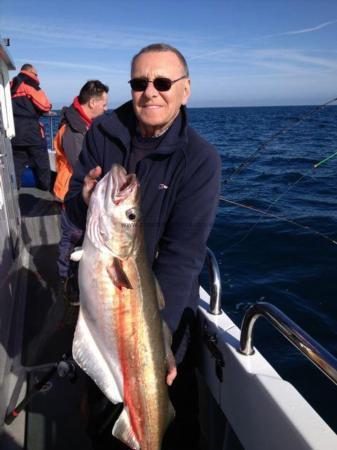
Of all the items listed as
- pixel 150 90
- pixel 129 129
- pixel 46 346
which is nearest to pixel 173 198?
pixel 129 129

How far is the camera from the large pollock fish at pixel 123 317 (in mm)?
1971

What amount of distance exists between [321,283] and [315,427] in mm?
5282

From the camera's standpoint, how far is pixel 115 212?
1.96 m

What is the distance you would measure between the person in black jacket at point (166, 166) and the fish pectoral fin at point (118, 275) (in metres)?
0.43

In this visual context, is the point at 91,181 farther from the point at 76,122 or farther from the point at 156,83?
the point at 76,122

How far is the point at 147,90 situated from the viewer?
2268mm

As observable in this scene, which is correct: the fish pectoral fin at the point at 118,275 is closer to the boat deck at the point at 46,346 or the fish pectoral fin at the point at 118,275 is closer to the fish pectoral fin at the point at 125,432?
the fish pectoral fin at the point at 125,432

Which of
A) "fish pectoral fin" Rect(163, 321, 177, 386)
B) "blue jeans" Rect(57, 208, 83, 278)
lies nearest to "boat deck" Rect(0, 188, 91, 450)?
"blue jeans" Rect(57, 208, 83, 278)

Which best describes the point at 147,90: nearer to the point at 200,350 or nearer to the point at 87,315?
the point at 87,315

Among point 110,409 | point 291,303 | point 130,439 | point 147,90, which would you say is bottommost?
point 291,303

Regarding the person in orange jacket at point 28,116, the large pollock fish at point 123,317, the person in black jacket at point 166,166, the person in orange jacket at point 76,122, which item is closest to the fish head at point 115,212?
the large pollock fish at point 123,317

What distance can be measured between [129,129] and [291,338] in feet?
5.17

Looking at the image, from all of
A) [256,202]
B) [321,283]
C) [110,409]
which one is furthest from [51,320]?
[256,202]

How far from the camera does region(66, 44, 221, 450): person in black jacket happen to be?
230cm
